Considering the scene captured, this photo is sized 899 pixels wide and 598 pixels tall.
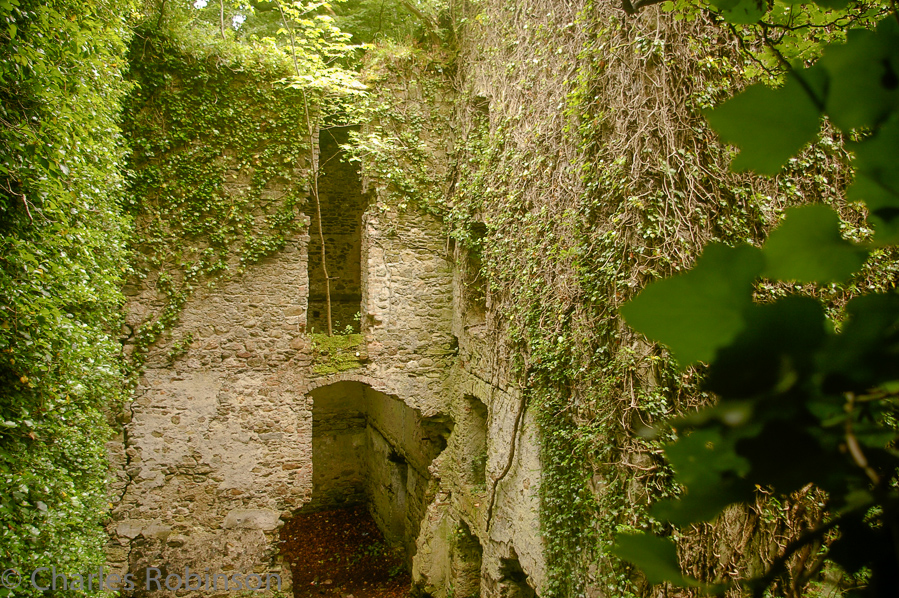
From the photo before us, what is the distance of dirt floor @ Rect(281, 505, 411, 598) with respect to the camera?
7.55 metres

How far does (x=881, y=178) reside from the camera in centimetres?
46

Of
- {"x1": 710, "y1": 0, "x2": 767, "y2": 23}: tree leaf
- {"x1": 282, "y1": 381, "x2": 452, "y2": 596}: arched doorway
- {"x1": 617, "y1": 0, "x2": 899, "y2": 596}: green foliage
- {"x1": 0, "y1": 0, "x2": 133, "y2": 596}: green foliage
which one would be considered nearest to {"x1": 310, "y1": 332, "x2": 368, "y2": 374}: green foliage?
{"x1": 282, "y1": 381, "x2": 452, "y2": 596}: arched doorway

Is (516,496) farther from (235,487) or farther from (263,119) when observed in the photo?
(263,119)

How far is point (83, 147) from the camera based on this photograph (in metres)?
4.49

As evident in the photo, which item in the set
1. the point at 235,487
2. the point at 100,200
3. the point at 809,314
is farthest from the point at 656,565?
the point at 235,487

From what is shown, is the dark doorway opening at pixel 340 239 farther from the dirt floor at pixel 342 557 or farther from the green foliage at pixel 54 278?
the green foliage at pixel 54 278

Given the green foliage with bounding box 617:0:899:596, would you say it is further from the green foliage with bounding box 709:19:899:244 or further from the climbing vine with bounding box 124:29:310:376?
the climbing vine with bounding box 124:29:310:376

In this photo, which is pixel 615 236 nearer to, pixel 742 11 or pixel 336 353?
pixel 742 11

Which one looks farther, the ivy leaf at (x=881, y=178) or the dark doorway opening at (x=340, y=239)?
the dark doorway opening at (x=340, y=239)

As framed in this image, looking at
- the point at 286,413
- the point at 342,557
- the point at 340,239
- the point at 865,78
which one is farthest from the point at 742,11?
the point at 340,239

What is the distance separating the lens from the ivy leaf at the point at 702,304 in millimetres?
408

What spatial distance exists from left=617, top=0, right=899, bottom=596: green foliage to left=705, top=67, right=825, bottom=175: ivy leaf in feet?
0.06

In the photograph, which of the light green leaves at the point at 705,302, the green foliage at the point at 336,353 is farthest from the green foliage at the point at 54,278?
the light green leaves at the point at 705,302

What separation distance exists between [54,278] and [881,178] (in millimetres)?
4998
